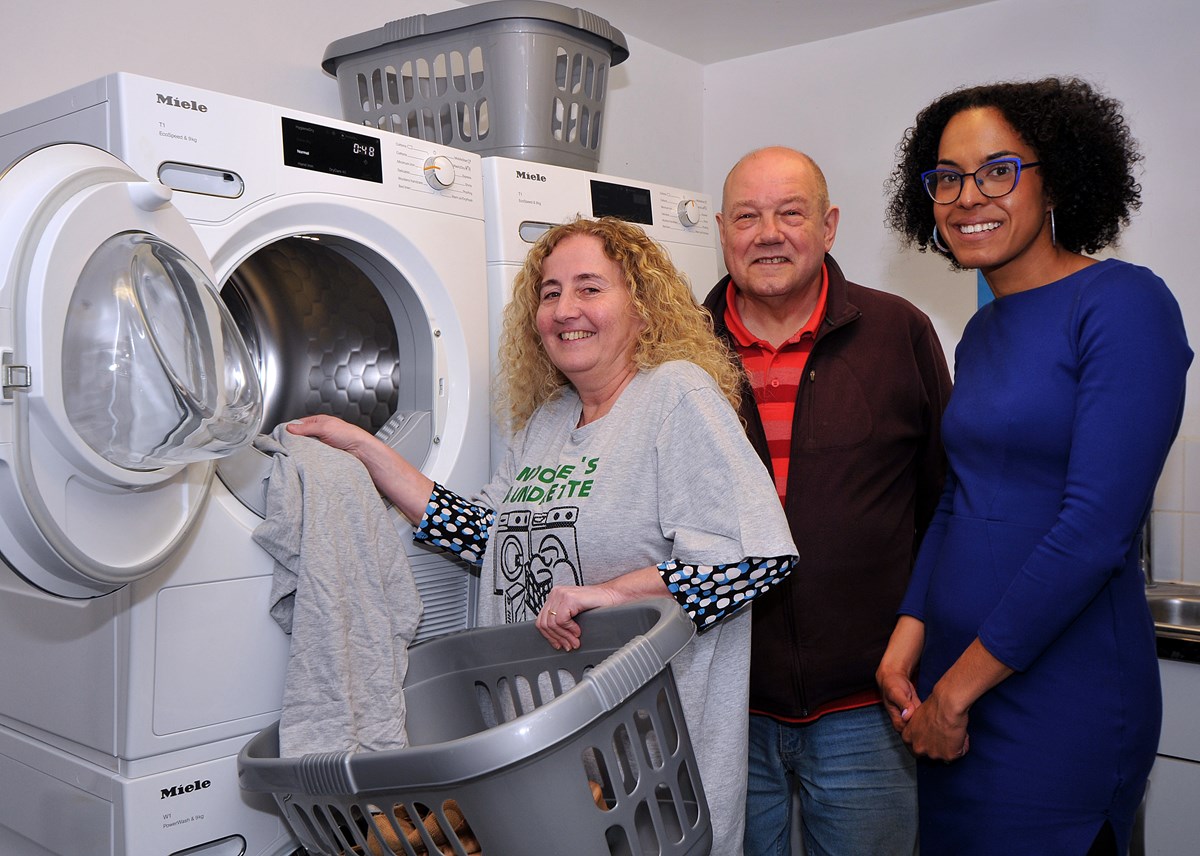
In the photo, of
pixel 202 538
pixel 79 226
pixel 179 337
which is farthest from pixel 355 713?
pixel 79 226

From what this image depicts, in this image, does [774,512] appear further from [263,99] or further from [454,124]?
[263,99]

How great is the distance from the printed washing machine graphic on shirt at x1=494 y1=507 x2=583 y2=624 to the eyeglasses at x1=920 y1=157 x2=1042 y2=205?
661mm

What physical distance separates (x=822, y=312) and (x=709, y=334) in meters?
0.25

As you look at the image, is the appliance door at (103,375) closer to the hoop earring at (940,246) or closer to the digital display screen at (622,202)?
the digital display screen at (622,202)

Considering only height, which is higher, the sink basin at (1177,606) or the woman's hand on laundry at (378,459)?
the woman's hand on laundry at (378,459)

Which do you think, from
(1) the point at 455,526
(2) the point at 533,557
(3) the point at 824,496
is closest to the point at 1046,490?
(3) the point at 824,496

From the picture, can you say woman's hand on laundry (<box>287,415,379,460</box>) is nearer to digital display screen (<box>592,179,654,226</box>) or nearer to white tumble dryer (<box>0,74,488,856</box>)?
white tumble dryer (<box>0,74,488,856</box>)

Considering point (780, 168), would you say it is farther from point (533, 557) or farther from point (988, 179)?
point (533, 557)

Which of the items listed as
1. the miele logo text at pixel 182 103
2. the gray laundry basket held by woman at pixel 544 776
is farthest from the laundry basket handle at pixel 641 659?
the miele logo text at pixel 182 103

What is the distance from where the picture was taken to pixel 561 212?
6.07 ft

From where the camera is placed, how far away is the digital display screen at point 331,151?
1.43m

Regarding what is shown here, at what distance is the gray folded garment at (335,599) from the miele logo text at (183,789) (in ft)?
0.38

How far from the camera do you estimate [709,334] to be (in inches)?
62.6

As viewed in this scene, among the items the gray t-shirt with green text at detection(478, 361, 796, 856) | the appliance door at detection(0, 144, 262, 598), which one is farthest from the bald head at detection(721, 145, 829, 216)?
the appliance door at detection(0, 144, 262, 598)
